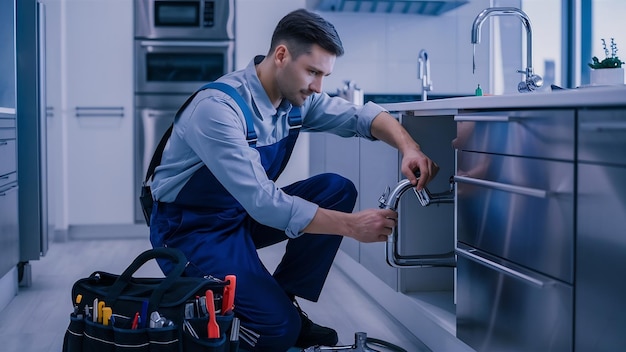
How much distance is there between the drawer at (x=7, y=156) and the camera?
2936mm

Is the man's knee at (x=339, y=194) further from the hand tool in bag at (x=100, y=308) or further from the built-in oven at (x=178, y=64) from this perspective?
the built-in oven at (x=178, y=64)

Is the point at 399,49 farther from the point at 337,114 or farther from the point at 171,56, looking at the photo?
the point at 337,114

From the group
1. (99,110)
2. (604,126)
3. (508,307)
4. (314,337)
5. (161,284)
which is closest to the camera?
(604,126)

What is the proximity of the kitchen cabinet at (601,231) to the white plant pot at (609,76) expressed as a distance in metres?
0.87

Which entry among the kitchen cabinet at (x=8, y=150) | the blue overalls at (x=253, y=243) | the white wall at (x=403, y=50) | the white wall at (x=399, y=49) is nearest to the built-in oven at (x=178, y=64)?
the white wall at (x=399, y=49)

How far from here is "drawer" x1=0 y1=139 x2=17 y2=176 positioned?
2.94 m

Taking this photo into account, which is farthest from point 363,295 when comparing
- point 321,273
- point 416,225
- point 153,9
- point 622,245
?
point 153,9

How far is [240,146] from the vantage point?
1.99m

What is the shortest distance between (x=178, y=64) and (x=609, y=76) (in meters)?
3.29

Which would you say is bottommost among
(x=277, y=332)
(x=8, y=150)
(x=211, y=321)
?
(x=277, y=332)

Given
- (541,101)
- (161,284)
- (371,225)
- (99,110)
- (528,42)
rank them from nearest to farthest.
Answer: (541,101) → (161,284) → (371,225) → (528,42) → (99,110)

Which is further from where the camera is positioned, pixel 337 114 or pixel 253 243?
pixel 337 114

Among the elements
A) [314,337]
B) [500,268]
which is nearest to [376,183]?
[314,337]

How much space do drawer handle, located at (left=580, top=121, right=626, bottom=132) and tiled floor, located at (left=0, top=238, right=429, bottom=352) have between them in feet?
4.00
